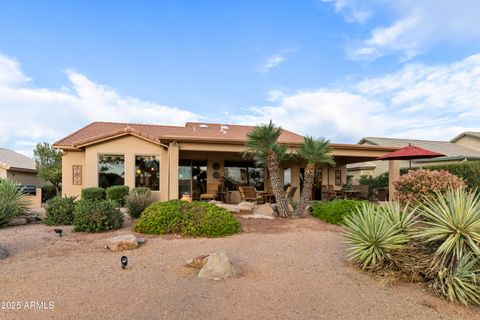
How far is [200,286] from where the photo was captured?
13.3 feet

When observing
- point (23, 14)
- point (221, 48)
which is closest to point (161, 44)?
point (221, 48)

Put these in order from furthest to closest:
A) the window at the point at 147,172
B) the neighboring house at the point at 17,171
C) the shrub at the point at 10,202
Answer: the neighboring house at the point at 17,171
the window at the point at 147,172
the shrub at the point at 10,202

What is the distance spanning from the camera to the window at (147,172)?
13398 mm

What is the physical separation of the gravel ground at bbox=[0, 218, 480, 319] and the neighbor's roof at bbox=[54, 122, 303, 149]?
610 centimetres

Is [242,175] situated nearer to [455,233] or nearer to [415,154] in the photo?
[415,154]

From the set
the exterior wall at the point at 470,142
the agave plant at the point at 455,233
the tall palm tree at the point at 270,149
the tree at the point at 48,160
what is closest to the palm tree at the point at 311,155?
the tall palm tree at the point at 270,149

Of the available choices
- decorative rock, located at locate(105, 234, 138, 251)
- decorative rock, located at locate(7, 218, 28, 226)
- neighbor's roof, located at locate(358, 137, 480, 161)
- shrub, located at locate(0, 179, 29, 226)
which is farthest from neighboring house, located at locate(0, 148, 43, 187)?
neighbor's roof, located at locate(358, 137, 480, 161)

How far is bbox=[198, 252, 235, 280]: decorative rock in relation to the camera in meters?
4.36

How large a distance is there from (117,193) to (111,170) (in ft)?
5.35

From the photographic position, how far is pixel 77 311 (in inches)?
129

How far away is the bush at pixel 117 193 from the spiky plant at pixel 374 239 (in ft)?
33.4

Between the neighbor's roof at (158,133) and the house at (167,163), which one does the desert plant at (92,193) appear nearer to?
the house at (167,163)

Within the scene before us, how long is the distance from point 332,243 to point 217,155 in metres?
10.4

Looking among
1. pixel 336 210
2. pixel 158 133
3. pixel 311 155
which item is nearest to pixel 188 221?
pixel 311 155
